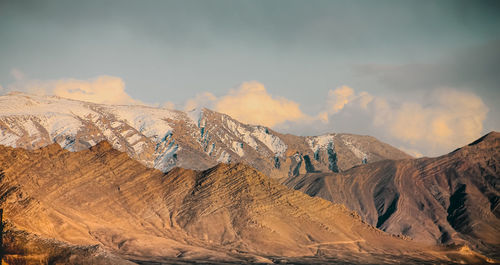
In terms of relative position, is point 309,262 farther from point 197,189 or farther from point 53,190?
point 53,190

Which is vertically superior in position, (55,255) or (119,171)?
(119,171)

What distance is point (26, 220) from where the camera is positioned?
4742 inches

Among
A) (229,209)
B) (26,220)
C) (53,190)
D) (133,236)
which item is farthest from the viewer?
(229,209)

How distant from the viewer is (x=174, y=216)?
178125 millimetres

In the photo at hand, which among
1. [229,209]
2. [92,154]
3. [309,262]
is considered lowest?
[309,262]

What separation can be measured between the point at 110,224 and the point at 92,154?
120 feet

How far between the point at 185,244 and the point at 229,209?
80.7 ft

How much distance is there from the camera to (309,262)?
156 meters

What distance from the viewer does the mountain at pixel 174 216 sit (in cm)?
14925

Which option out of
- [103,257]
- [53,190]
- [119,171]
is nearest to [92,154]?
[119,171]

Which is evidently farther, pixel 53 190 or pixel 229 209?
pixel 229 209

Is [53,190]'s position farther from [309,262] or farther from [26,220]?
[309,262]

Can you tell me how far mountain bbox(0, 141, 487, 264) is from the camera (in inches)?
5876

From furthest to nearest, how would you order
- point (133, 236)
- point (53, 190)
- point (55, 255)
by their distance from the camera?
point (53, 190) < point (133, 236) < point (55, 255)
